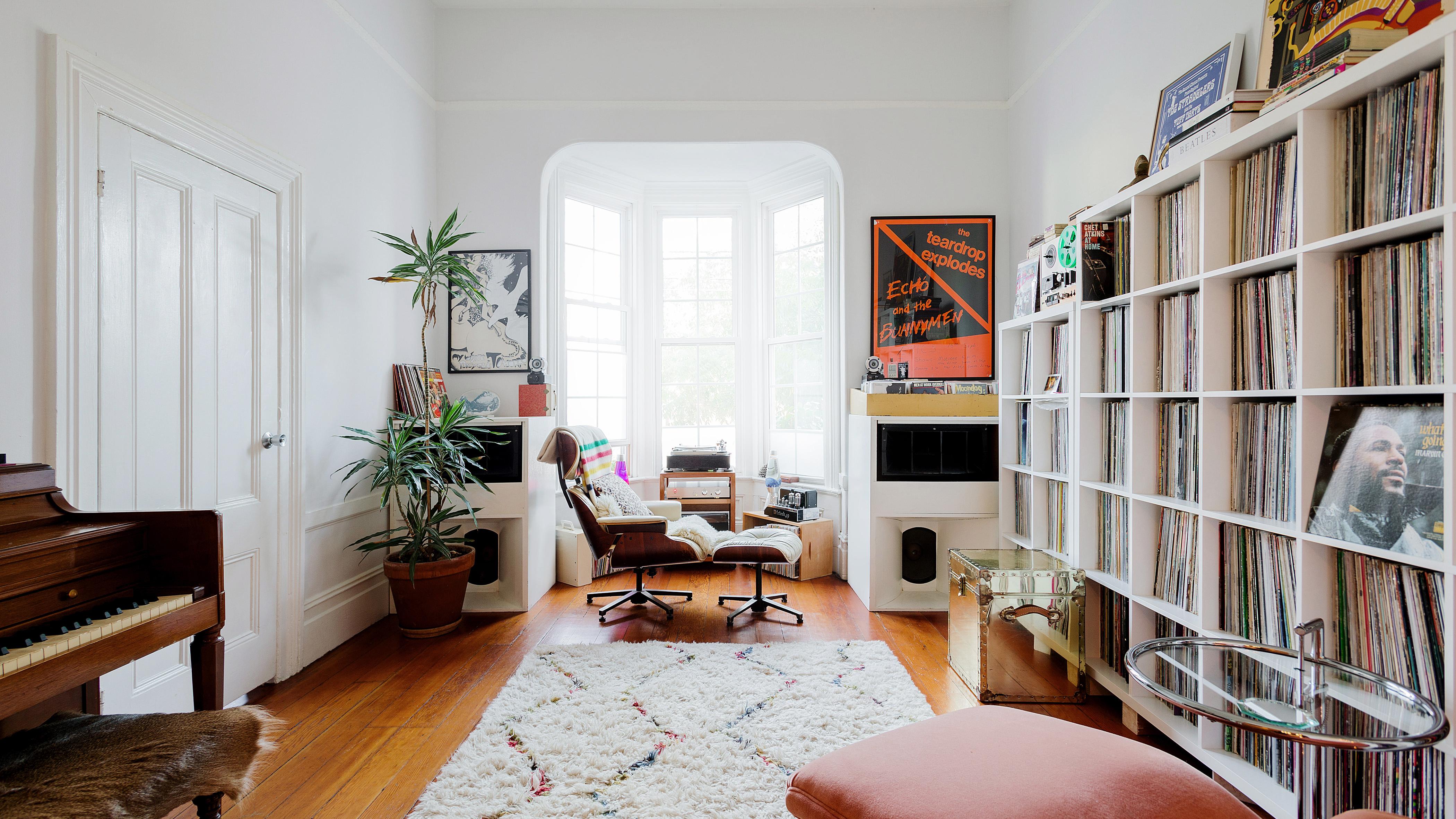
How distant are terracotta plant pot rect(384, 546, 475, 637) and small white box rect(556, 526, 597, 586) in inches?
36.7

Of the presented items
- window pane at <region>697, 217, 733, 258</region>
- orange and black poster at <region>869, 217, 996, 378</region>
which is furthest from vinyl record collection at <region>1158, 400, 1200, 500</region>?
window pane at <region>697, 217, 733, 258</region>

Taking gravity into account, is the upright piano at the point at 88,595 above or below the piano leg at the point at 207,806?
above

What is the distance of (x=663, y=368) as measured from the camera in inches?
203

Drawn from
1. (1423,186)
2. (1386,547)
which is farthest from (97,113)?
(1386,547)

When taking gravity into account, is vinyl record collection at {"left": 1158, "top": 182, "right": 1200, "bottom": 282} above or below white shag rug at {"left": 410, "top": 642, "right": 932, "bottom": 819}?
above

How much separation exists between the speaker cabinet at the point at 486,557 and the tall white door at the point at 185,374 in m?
1.16

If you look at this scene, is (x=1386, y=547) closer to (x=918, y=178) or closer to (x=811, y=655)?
(x=811, y=655)

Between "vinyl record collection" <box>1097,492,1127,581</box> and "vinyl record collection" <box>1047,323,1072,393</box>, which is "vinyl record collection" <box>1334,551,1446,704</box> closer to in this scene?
"vinyl record collection" <box>1097,492,1127,581</box>

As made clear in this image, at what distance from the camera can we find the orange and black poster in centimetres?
401

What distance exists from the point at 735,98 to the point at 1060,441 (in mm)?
2672

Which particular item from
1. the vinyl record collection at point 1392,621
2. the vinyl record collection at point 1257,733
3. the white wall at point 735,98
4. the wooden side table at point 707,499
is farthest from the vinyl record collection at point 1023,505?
the wooden side table at point 707,499

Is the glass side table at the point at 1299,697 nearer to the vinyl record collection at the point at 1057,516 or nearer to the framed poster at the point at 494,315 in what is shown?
the vinyl record collection at the point at 1057,516

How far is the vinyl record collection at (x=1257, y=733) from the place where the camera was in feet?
4.16

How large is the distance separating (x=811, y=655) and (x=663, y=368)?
2728 mm
